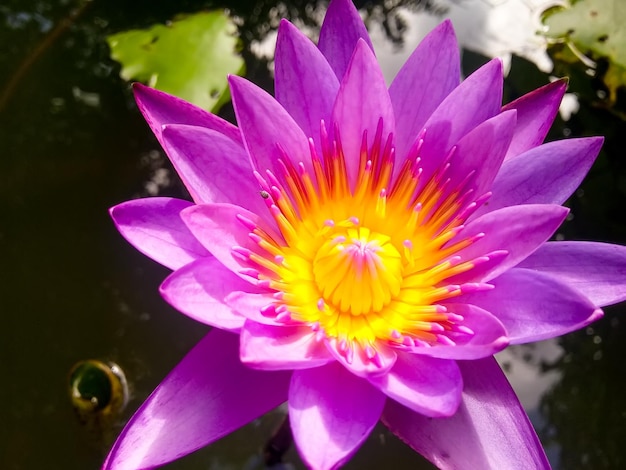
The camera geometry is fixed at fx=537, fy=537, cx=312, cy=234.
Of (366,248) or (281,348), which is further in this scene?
(366,248)

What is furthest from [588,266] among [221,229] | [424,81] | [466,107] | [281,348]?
[221,229]

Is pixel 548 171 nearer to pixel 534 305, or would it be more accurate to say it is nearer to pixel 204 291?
pixel 534 305

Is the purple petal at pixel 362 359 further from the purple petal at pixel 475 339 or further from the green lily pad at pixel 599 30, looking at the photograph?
the green lily pad at pixel 599 30

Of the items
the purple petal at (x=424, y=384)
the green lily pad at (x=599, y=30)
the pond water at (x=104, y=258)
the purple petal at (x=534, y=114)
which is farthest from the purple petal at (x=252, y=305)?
the green lily pad at (x=599, y=30)

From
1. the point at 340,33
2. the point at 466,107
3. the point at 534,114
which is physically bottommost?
the point at 534,114

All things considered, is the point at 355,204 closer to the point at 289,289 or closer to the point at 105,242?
the point at 289,289

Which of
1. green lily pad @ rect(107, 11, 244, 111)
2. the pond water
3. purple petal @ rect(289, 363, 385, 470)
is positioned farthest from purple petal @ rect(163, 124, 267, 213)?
the pond water
